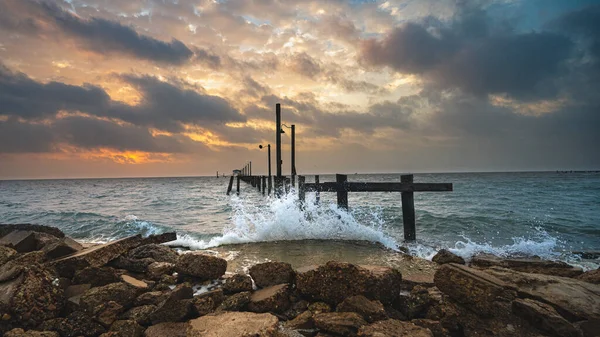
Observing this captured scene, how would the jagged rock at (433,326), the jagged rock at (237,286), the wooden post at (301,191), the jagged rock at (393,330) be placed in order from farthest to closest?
the wooden post at (301,191), the jagged rock at (237,286), the jagged rock at (433,326), the jagged rock at (393,330)

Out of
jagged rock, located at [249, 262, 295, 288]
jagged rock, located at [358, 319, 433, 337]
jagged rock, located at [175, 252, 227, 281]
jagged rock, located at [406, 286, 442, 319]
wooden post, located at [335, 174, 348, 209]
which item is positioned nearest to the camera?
jagged rock, located at [358, 319, 433, 337]

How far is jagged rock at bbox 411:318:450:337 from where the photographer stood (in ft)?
10.0

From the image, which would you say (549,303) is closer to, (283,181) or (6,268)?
(6,268)

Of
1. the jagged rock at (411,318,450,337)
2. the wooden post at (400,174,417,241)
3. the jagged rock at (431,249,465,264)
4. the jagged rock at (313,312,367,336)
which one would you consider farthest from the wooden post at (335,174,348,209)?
the jagged rock at (313,312,367,336)

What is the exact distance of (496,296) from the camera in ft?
10.6

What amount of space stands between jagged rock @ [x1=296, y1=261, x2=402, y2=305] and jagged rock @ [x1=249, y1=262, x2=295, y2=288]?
1.08 feet

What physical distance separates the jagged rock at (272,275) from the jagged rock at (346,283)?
329mm

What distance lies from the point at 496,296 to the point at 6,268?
597 cm

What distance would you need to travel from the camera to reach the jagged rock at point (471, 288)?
322 centimetres

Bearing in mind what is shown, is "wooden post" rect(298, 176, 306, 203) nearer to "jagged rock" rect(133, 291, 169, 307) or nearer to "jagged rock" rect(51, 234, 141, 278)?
"jagged rock" rect(51, 234, 141, 278)

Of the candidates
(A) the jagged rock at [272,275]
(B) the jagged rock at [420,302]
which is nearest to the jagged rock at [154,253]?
(A) the jagged rock at [272,275]

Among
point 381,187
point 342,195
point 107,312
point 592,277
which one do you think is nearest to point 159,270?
point 107,312

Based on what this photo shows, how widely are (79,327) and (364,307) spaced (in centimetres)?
300

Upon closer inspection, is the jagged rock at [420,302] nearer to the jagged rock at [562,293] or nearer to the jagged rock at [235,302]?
the jagged rock at [562,293]
